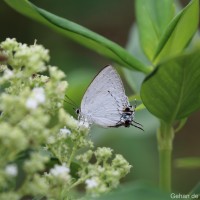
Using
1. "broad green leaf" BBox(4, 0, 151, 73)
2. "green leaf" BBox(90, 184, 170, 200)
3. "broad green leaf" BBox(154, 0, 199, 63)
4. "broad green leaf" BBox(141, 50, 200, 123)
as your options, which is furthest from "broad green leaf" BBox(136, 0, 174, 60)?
"green leaf" BBox(90, 184, 170, 200)

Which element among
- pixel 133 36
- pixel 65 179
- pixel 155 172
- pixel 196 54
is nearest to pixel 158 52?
pixel 196 54

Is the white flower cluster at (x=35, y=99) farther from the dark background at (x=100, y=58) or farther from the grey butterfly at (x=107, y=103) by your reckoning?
the dark background at (x=100, y=58)

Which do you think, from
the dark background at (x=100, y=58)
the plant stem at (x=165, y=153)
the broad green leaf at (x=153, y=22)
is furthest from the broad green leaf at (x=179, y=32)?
the dark background at (x=100, y=58)

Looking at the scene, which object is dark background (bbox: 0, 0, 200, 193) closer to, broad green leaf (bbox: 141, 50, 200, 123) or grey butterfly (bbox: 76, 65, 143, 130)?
grey butterfly (bbox: 76, 65, 143, 130)

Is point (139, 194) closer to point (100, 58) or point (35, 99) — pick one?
point (35, 99)

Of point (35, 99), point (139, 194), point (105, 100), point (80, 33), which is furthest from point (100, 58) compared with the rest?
point (139, 194)

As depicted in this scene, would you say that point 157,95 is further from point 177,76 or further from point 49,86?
point 49,86

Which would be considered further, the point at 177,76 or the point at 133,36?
the point at 133,36
